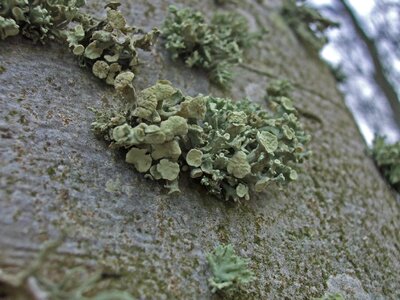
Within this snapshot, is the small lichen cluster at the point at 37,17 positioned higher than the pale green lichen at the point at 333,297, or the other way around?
the small lichen cluster at the point at 37,17

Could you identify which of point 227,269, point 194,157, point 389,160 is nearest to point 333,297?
point 227,269

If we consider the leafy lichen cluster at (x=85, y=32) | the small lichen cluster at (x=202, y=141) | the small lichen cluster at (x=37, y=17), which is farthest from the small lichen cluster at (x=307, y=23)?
the small lichen cluster at (x=37, y=17)

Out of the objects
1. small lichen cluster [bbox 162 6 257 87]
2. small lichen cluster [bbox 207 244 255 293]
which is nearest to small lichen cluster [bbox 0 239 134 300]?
small lichen cluster [bbox 207 244 255 293]

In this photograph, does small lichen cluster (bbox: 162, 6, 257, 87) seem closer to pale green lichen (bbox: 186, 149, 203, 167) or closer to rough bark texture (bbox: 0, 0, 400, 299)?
rough bark texture (bbox: 0, 0, 400, 299)

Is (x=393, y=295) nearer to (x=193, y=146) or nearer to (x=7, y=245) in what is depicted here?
(x=193, y=146)

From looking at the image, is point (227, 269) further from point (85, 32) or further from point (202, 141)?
point (85, 32)

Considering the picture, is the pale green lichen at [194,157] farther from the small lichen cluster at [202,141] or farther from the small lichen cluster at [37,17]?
the small lichen cluster at [37,17]
